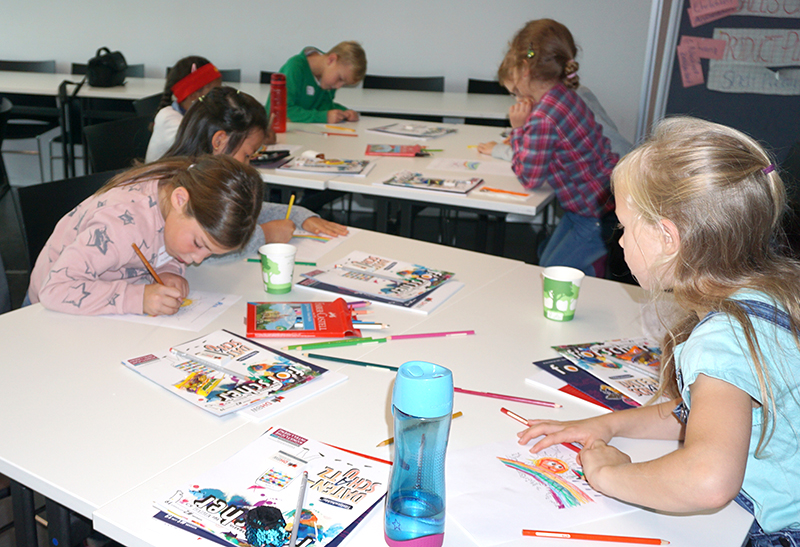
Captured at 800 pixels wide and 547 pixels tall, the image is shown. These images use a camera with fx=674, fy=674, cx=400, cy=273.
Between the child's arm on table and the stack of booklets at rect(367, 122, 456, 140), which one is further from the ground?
the stack of booklets at rect(367, 122, 456, 140)

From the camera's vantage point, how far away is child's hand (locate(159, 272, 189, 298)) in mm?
1496

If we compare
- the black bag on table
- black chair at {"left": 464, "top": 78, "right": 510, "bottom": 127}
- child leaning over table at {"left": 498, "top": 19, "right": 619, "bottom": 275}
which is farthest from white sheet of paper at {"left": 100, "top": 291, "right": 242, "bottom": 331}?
black chair at {"left": 464, "top": 78, "right": 510, "bottom": 127}

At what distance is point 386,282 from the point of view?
1.62m

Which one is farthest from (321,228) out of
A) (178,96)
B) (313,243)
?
(178,96)

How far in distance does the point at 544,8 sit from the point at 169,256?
3.99 meters

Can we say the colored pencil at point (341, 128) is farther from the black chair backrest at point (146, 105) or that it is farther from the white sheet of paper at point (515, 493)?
the white sheet of paper at point (515, 493)

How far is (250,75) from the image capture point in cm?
541

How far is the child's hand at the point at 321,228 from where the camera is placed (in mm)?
1963

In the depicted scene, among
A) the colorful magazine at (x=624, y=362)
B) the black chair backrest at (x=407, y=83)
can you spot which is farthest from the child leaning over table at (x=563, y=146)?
the black chair backrest at (x=407, y=83)

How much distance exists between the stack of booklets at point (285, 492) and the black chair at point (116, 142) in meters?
1.73

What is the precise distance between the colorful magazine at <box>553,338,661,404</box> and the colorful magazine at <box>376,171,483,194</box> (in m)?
1.05

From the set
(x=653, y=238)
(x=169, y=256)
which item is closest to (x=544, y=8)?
(x=169, y=256)

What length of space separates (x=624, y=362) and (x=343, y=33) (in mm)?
4496

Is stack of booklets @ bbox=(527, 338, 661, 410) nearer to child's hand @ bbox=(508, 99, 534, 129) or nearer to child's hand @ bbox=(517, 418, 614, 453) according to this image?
child's hand @ bbox=(517, 418, 614, 453)
